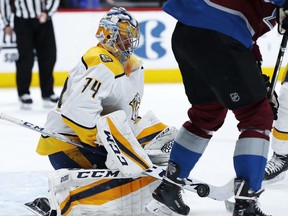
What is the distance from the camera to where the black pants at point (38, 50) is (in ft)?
18.3

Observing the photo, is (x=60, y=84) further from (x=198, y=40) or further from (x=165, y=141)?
(x=198, y=40)

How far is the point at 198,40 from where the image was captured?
2.30 metres

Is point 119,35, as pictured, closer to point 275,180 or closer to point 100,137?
point 100,137

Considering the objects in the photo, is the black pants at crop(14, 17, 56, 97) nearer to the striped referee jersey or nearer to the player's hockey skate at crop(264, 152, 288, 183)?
the striped referee jersey

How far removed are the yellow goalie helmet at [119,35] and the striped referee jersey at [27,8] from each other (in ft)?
9.50

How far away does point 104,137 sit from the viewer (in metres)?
2.48

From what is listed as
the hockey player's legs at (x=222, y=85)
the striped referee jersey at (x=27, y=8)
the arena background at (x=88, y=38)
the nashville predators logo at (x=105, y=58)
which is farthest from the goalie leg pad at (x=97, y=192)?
the arena background at (x=88, y=38)

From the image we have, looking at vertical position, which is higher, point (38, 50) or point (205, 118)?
point (205, 118)

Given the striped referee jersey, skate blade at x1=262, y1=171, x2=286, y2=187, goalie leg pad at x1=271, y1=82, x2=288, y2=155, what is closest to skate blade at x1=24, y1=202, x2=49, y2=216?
skate blade at x1=262, y1=171, x2=286, y2=187

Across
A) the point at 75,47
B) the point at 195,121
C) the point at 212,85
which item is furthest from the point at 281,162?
the point at 75,47

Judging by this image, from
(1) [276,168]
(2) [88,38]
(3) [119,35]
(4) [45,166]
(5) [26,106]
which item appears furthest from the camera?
(2) [88,38]

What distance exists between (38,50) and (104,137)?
326 cm

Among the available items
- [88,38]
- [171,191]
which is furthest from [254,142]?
[88,38]

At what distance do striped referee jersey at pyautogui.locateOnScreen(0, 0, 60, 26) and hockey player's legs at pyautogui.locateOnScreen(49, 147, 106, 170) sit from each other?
2.97m
